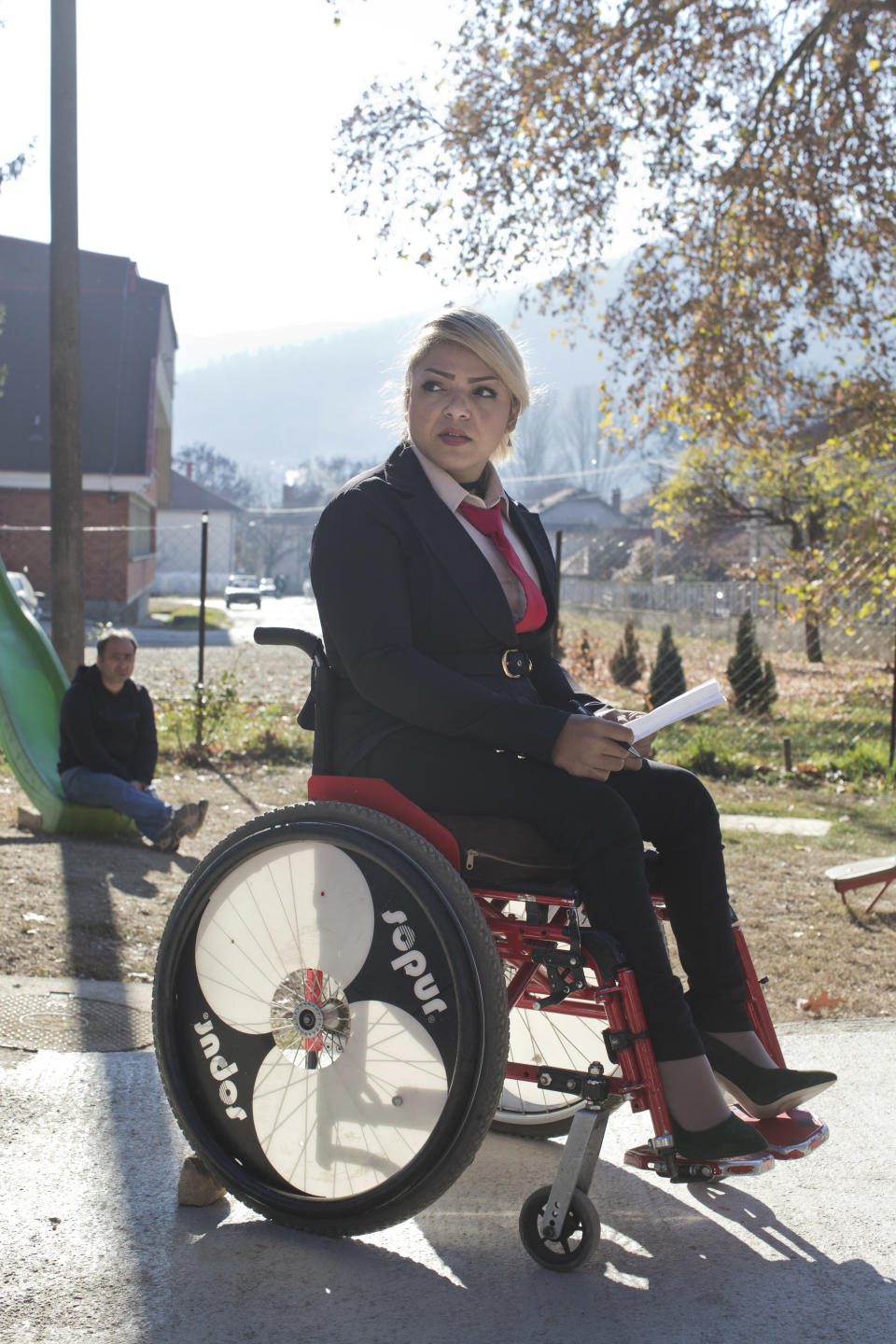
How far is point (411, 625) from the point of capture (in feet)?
8.27

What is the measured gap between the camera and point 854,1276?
2.24 meters

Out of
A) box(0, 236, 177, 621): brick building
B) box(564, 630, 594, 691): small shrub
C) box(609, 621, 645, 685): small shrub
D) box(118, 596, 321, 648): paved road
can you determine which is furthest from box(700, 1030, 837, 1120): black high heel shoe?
box(0, 236, 177, 621): brick building

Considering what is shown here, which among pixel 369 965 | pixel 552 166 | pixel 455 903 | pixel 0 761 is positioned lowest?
pixel 0 761

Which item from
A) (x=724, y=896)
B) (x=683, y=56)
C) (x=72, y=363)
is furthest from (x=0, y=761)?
(x=683, y=56)

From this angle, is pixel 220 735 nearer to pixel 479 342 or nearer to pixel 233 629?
A: pixel 479 342

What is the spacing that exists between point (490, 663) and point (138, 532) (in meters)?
32.1

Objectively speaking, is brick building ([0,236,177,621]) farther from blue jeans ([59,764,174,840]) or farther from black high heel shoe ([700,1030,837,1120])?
black high heel shoe ([700,1030,837,1120])

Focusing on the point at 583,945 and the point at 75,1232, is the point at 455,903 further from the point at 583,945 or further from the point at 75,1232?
the point at 75,1232

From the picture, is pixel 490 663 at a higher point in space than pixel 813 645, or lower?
higher

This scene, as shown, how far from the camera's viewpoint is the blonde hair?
8.88ft

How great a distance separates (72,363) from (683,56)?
6618mm

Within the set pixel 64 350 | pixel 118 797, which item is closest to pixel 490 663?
pixel 118 797

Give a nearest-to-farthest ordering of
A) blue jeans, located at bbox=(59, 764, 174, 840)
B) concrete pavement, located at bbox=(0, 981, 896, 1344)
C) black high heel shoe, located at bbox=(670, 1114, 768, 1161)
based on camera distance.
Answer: concrete pavement, located at bbox=(0, 981, 896, 1344)
black high heel shoe, located at bbox=(670, 1114, 768, 1161)
blue jeans, located at bbox=(59, 764, 174, 840)

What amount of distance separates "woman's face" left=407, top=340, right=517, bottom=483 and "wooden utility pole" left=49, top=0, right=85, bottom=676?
5914mm
